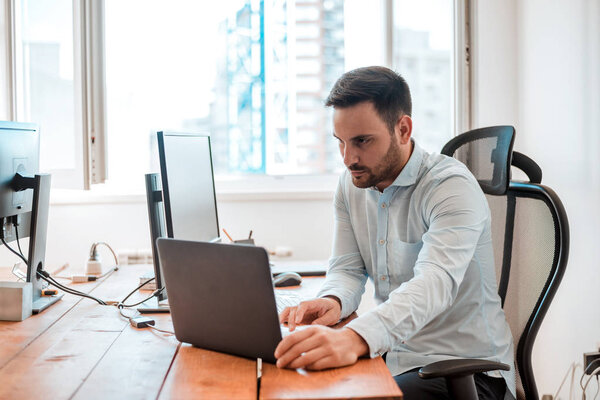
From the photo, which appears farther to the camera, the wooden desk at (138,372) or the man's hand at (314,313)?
the man's hand at (314,313)

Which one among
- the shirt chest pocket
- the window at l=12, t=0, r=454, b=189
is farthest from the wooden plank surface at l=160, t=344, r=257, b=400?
the window at l=12, t=0, r=454, b=189

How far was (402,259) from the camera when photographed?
1.58 metres

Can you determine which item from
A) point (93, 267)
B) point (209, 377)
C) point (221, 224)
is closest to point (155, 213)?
point (209, 377)

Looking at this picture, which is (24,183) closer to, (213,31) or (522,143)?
(213,31)

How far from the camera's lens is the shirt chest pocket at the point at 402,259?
1.57 meters

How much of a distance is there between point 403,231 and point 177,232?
57 centimetres

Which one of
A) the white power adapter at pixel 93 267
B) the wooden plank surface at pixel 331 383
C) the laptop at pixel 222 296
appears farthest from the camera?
the white power adapter at pixel 93 267

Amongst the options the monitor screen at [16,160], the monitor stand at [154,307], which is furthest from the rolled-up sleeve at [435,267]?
the monitor screen at [16,160]

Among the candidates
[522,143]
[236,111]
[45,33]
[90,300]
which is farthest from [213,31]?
[90,300]

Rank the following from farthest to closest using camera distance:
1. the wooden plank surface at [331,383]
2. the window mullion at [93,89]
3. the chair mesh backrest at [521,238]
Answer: the window mullion at [93,89] < the chair mesh backrest at [521,238] < the wooden plank surface at [331,383]

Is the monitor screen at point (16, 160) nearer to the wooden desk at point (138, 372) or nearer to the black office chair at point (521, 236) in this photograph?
the wooden desk at point (138, 372)

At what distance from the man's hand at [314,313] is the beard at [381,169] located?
1.00ft

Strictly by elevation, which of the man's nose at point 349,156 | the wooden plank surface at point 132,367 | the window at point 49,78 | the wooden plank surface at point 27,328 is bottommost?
the wooden plank surface at point 132,367

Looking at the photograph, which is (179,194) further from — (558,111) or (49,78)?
(49,78)
